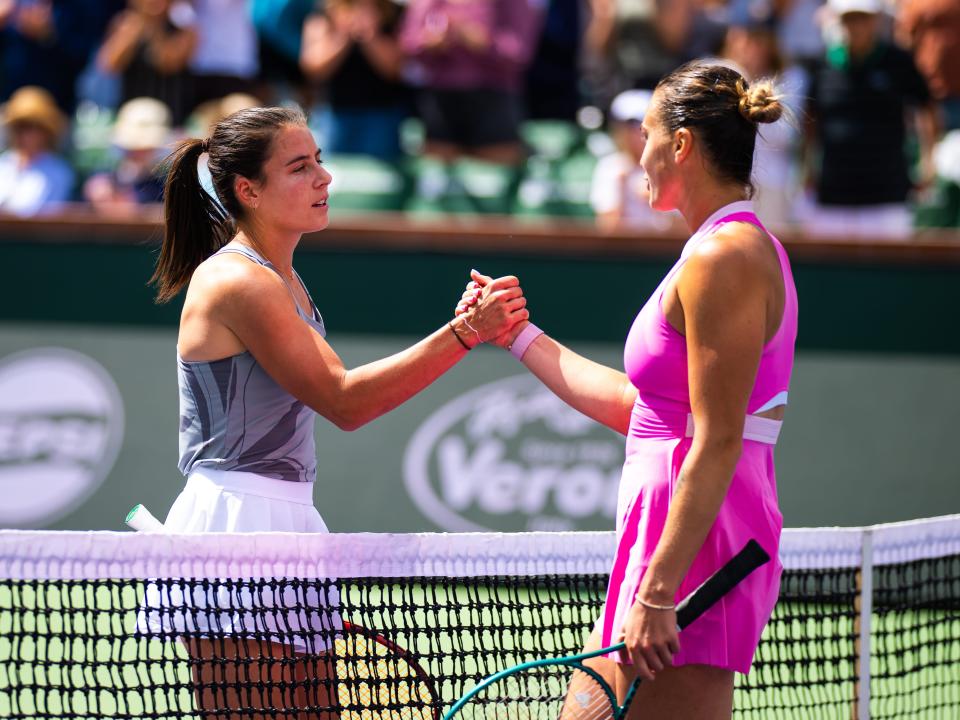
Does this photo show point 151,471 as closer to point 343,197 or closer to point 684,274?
point 343,197

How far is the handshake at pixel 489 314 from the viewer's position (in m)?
3.18

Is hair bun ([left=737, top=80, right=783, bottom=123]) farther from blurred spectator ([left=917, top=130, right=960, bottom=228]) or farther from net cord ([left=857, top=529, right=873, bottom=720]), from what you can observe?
blurred spectator ([left=917, top=130, right=960, bottom=228])

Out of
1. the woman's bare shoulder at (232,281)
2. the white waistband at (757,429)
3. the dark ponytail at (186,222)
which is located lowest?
the white waistband at (757,429)

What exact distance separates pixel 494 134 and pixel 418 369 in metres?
4.74

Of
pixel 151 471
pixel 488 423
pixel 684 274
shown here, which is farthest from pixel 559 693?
pixel 151 471

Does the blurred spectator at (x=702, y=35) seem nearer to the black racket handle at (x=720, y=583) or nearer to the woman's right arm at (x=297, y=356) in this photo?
the woman's right arm at (x=297, y=356)

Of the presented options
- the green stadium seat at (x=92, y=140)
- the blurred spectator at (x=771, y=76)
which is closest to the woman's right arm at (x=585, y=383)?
the blurred spectator at (x=771, y=76)

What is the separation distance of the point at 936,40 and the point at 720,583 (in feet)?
17.9

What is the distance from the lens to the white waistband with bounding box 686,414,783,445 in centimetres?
253

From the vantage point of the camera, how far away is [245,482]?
9.61ft

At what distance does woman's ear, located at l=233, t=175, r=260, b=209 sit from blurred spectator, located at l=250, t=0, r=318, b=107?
17.0 ft

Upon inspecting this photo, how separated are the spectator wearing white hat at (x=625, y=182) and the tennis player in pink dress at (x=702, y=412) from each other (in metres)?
4.51

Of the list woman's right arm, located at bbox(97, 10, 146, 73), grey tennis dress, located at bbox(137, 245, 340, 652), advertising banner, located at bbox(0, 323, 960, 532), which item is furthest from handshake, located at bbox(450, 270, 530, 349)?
woman's right arm, located at bbox(97, 10, 146, 73)

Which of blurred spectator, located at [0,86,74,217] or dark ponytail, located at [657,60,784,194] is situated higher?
blurred spectator, located at [0,86,74,217]
